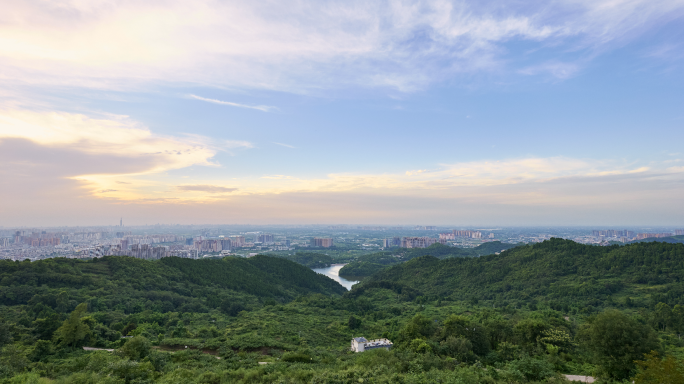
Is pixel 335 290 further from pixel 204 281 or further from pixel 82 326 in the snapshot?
pixel 82 326

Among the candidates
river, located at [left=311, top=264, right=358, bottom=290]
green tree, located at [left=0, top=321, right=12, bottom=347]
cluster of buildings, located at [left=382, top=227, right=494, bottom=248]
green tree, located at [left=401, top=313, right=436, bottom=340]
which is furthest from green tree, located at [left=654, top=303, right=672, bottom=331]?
cluster of buildings, located at [left=382, top=227, right=494, bottom=248]

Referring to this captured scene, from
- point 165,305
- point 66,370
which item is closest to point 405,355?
point 66,370

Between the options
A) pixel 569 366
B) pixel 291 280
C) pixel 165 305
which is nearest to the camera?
pixel 569 366

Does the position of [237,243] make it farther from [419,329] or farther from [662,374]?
[662,374]

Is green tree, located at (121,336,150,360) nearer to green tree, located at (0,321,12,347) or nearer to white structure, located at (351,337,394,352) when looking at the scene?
green tree, located at (0,321,12,347)

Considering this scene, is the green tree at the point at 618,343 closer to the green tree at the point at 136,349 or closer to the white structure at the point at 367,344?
the white structure at the point at 367,344
